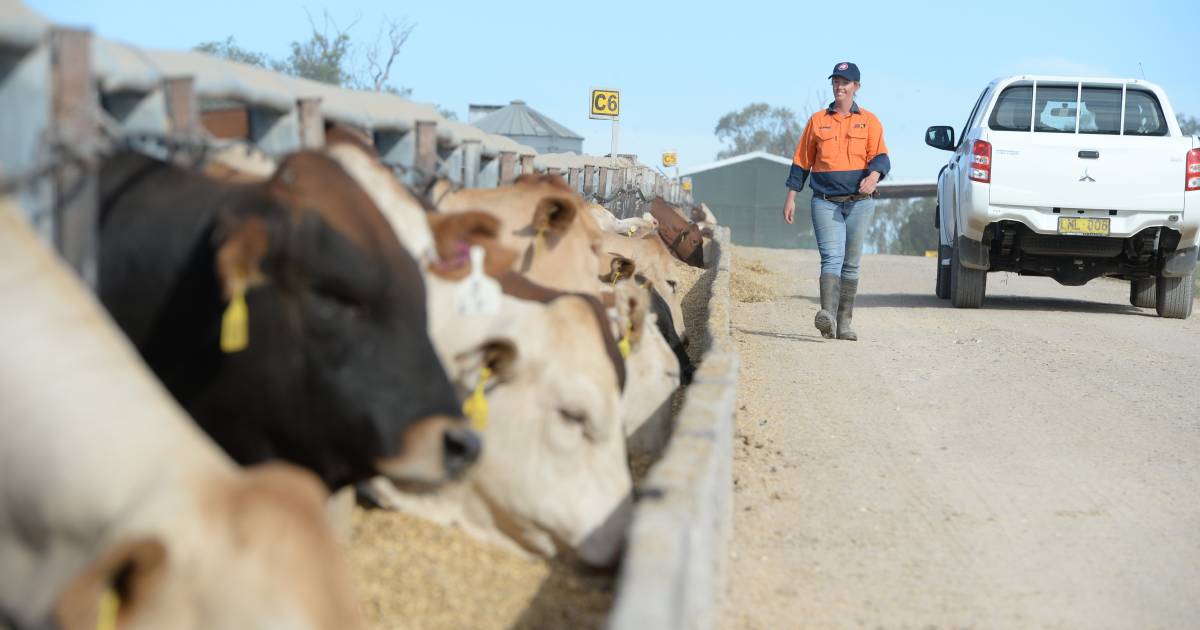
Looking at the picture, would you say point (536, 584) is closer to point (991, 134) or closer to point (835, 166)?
point (835, 166)

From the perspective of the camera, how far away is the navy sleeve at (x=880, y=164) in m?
10.7

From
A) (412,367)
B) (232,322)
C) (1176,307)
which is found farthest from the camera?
(1176,307)

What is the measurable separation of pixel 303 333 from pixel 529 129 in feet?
166

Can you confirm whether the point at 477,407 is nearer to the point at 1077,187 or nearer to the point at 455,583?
the point at 455,583

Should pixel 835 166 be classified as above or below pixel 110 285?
above

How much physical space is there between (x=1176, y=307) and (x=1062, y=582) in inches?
380

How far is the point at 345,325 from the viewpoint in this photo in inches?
145

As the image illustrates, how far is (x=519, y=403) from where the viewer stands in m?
4.80

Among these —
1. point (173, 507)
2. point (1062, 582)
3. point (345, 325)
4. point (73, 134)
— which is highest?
point (73, 134)

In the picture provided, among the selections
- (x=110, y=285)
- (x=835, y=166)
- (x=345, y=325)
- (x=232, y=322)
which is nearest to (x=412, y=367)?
(x=345, y=325)

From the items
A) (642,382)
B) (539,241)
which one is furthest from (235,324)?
(642,382)

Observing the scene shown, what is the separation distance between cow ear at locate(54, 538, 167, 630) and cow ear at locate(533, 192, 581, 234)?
3.59m

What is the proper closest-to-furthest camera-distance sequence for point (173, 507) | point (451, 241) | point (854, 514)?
point (173, 507) → point (451, 241) → point (854, 514)

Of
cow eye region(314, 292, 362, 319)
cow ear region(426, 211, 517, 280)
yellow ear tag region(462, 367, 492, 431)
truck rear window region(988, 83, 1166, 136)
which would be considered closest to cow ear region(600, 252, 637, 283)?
cow ear region(426, 211, 517, 280)
